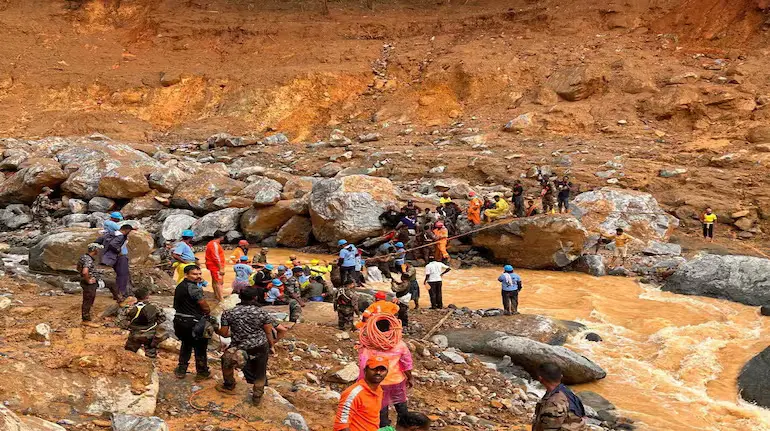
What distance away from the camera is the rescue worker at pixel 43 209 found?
1788 centimetres

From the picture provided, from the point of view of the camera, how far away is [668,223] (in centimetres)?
1703

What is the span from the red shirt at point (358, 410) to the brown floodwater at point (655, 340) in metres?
4.46

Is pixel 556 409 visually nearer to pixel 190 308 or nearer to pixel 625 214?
pixel 190 308

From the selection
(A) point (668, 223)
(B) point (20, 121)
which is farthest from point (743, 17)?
(B) point (20, 121)

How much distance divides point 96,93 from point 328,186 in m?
20.3

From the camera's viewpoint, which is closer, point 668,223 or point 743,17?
point 668,223

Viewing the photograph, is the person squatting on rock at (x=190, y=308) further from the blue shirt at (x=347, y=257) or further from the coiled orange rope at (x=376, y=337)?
the blue shirt at (x=347, y=257)

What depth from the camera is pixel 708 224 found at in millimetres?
17141

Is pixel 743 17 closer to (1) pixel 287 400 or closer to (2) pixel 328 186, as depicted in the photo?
(2) pixel 328 186

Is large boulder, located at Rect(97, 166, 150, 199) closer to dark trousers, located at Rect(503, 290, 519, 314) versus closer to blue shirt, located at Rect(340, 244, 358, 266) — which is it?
blue shirt, located at Rect(340, 244, 358, 266)

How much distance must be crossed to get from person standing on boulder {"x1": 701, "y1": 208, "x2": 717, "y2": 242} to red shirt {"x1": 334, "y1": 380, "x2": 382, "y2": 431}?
50.1 feet

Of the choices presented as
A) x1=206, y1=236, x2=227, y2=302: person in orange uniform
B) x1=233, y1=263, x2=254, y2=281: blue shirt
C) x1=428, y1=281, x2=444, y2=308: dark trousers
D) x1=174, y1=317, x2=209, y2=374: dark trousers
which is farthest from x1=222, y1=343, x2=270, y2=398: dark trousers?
x1=428, y1=281, x2=444, y2=308: dark trousers

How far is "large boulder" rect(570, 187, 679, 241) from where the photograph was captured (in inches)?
658

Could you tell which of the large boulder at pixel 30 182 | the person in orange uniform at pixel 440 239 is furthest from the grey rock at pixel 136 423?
the large boulder at pixel 30 182
